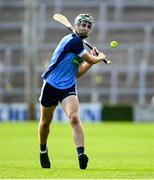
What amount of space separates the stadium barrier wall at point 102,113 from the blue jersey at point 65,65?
2430cm

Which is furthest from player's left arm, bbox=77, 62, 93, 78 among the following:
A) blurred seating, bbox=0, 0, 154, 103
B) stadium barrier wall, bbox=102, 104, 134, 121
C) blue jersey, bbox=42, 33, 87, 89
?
blurred seating, bbox=0, 0, 154, 103

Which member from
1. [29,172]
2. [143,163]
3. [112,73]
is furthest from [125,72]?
[29,172]

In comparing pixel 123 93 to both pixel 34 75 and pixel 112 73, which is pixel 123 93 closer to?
pixel 112 73

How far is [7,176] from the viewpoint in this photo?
38.8 ft

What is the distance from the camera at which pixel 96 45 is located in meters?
40.9

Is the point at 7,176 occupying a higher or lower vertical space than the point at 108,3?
lower

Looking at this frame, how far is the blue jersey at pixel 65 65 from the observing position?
13.3 meters

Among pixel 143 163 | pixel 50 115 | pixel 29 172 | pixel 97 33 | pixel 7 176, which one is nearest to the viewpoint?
pixel 7 176

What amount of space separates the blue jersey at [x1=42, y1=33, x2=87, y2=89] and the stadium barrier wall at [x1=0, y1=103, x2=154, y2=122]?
24.3m

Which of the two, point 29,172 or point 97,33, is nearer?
point 29,172

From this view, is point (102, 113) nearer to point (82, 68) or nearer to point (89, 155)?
point (89, 155)

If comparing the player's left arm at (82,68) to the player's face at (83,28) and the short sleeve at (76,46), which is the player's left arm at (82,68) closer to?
the short sleeve at (76,46)

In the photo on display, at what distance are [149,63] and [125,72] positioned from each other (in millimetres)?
1234

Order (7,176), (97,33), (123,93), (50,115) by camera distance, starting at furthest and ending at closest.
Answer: (97,33) → (123,93) → (50,115) → (7,176)
